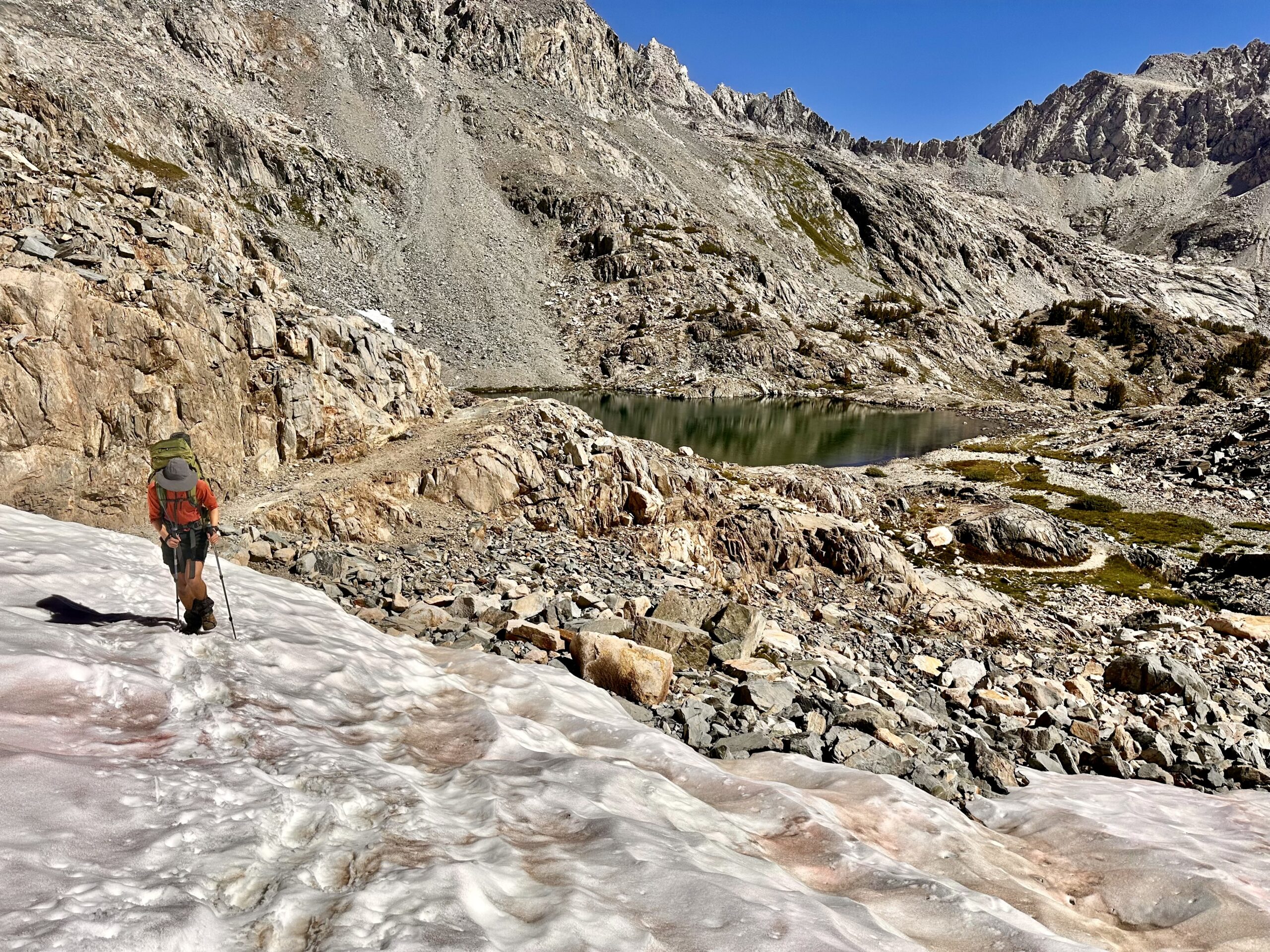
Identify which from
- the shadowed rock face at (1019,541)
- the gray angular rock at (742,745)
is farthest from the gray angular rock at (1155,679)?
the shadowed rock face at (1019,541)

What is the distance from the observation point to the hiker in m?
9.27

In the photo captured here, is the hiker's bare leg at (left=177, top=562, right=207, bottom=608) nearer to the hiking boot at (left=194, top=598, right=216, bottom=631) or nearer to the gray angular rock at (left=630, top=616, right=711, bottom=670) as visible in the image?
the hiking boot at (left=194, top=598, right=216, bottom=631)

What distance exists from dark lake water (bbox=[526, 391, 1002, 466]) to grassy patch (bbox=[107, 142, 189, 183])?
221 feet

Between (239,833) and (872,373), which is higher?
(872,373)

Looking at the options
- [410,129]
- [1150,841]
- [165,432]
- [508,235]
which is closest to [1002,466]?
[1150,841]

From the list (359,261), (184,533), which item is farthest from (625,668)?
(359,261)

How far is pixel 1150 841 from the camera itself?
10328 millimetres

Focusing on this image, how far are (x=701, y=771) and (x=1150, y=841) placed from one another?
24.5 feet

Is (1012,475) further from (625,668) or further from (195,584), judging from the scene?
(195,584)

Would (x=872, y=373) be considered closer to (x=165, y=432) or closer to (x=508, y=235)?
(x=508, y=235)

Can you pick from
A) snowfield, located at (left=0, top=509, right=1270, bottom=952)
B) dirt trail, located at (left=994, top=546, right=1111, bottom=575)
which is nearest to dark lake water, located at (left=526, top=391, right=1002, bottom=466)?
dirt trail, located at (left=994, top=546, right=1111, bottom=575)

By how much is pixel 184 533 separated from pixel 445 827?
616 centimetres

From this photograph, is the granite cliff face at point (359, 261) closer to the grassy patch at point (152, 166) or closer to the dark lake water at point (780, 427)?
the grassy patch at point (152, 166)

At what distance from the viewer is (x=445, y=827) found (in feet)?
21.2
